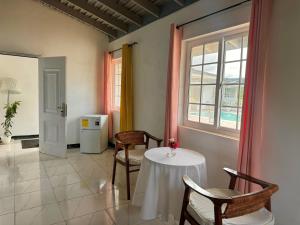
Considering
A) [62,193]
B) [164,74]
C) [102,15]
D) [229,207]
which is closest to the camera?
[229,207]

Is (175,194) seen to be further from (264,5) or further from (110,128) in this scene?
(110,128)

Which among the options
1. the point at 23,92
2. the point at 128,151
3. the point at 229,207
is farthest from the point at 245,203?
the point at 23,92

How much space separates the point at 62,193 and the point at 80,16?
3.45 m

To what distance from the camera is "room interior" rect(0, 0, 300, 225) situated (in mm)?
1833

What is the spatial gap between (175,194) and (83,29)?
4213 mm

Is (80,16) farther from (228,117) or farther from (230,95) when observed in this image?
(228,117)

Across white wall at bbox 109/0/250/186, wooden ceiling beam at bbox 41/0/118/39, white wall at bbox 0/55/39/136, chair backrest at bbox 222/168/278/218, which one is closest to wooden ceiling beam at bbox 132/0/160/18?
white wall at bbox 109/0/250/186

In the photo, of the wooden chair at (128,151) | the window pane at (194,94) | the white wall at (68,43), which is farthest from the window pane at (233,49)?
the white wall at (68,43)

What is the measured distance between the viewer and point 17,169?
3.56 meters

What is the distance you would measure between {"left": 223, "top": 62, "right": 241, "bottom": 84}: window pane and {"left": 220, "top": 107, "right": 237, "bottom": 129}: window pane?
1.01 feet

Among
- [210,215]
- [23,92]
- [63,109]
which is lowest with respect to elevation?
[210,215]

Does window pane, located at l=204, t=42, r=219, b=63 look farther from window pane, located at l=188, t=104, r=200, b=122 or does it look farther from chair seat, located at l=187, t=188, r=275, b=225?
chair seat, located at l=187, t=188, r=275, b=225

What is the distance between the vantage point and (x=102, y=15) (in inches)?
163

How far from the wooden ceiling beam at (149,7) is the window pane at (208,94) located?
1.46 meters
